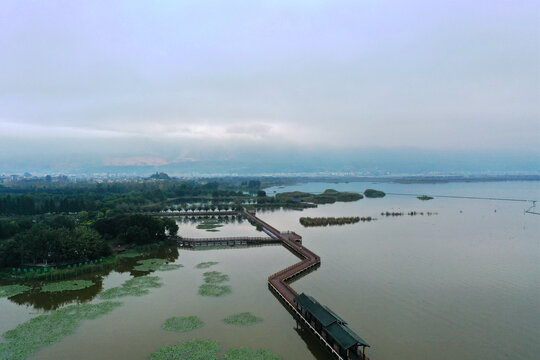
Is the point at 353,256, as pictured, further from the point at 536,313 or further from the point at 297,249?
the point at 536,313

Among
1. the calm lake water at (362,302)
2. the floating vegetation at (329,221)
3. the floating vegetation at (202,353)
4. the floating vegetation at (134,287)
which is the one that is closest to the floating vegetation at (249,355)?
the floating vegetation at (202,353)

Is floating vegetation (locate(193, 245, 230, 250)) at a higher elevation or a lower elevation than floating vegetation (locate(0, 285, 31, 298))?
lower

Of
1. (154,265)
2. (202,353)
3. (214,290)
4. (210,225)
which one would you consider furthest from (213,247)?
(202,353)

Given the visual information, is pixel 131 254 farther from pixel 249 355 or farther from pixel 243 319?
pixel 249 355

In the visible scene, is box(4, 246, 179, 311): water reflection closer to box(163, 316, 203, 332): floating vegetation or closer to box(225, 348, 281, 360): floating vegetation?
box(163, 316, 203, 332): floating vegetation

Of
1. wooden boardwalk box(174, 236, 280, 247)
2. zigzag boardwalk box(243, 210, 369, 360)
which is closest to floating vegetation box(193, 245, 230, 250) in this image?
wooden boardwalk box(174, 236, 280, 247)

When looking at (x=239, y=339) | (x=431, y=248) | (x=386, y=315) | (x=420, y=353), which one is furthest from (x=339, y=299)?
(x=431, y=248)

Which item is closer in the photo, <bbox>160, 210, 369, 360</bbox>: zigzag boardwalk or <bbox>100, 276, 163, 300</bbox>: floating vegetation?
<bbox>160, 210, 369, 360</bbox>: zigzag boardwalk

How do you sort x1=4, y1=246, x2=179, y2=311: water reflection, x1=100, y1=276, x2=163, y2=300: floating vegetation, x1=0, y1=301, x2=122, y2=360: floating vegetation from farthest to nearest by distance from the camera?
x1=100, y1=276, x2=163, y2=300: floating vegetation, x1=4, y1=246, x2=179, y2=311: water reflection, x1=0, y1=301, x2=122, y2=360: floating vegetation
